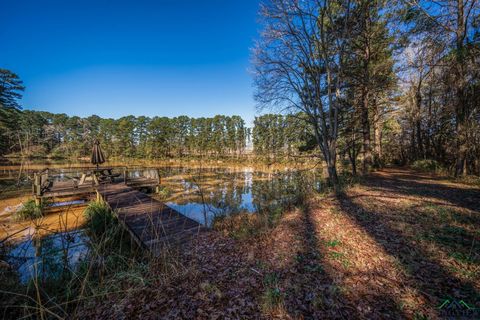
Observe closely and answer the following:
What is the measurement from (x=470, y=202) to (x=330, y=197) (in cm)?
332

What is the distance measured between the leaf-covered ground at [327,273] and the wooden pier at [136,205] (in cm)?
75

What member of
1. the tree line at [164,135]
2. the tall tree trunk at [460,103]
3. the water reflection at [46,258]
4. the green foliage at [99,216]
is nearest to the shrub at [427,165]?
the tall tree trunk at [460,103]

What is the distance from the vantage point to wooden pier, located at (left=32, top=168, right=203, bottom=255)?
4.23 m

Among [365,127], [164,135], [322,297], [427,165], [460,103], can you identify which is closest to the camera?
[322,297]

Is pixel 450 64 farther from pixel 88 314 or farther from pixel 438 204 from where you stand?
pixel 88 314

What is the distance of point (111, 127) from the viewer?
40094 millimetres

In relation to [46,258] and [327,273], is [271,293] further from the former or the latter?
[46,258]

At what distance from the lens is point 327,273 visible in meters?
2.64

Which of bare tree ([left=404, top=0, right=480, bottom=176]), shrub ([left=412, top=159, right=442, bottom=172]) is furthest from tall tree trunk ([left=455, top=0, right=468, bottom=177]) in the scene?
shrub ([left=412, top=159, right=442, bottom=172])

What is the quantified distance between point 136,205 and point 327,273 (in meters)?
6.68

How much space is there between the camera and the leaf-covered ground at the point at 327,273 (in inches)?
82.4

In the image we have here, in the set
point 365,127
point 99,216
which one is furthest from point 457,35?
point 99,216

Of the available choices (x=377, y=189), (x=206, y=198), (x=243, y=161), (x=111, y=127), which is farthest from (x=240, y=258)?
(x=111, y=127)

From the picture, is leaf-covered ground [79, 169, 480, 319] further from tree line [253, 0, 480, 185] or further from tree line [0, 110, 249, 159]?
tree line [0, 110, 249, 159]
